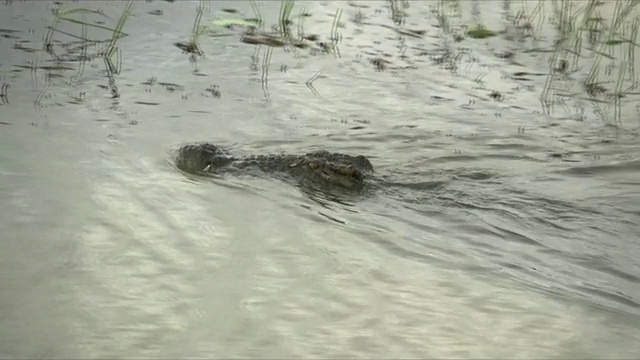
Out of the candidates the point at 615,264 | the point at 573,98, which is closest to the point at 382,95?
the point at 573,98

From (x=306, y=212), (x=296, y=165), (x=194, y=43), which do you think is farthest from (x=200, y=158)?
(x=194, y=43)

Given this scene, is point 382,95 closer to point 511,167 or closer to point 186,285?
point 511,167

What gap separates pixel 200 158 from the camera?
4.93 metres

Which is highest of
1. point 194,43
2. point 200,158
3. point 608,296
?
point 194,43

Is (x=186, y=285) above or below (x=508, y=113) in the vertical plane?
below

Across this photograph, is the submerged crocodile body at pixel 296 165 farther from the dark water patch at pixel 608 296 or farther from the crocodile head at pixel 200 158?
the dark water patch at pixel 608 296

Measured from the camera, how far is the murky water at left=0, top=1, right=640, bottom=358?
3230 millimetres

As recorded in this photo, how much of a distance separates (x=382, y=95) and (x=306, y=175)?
7.07 ft

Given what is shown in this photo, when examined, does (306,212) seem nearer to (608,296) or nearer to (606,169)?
(608,296)

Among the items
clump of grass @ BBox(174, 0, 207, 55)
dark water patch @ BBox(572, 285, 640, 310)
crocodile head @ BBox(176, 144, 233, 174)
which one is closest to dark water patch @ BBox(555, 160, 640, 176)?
dark water patch @ BBox(572, 285, 640, 310)

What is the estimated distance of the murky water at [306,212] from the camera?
3230mm

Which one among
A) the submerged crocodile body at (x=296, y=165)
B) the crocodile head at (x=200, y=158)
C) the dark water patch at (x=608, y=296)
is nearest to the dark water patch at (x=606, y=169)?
the submerged crocodile body at (x=296, y=165)

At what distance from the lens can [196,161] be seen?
493cm

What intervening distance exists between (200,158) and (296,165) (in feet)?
1.64
